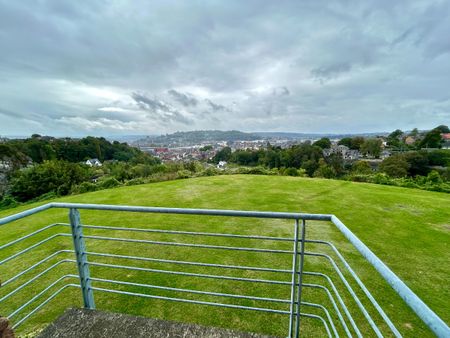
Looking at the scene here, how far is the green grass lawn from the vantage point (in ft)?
7.73

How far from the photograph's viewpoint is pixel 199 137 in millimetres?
115688

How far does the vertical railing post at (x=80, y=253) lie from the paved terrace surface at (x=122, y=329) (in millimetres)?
150

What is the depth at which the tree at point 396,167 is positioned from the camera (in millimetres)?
22406

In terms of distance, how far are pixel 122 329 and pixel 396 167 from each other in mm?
28449

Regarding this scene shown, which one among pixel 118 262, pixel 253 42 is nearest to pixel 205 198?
pixel 118 262

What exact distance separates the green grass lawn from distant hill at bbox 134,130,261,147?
323ft

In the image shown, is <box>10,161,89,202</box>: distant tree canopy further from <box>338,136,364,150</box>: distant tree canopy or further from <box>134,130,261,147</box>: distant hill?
<box>134,130,261,147</box>: distant hill

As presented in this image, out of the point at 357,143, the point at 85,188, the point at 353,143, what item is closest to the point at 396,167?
the point at 357,143

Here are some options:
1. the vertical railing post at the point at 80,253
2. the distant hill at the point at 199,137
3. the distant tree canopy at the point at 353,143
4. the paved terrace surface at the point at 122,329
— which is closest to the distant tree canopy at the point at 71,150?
the vertical railing post at the point at 80,253

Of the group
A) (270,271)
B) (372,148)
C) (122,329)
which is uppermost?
(270,271)

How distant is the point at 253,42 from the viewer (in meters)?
8.53

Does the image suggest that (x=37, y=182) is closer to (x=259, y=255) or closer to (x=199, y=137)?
(x=259, y=255)

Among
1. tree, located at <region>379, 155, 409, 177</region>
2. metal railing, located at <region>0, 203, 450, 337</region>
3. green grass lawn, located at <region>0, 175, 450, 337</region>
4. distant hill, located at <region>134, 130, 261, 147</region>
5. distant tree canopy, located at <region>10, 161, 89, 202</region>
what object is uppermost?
distant hill, located at <region>134, 130, 261, 147</region>

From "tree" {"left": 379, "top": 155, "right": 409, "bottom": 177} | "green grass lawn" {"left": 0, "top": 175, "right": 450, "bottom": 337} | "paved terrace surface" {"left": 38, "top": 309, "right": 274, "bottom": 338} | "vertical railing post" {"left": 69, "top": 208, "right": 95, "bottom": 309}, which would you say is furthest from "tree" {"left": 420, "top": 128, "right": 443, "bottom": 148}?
"vertical railing post" {"left": 69, "top": 208, "right": 95, "bottom": 309}
